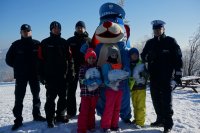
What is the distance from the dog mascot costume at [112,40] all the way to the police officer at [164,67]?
0.61 meters

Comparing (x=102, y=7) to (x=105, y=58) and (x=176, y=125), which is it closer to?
(x=105, y=58)

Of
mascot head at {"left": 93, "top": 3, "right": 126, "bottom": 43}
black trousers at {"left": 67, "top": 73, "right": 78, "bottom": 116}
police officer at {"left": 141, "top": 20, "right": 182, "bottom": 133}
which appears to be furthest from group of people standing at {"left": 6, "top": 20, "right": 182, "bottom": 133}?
mascot head at {"left": 93, "top": 3, "right": 126, "bottom": 43}

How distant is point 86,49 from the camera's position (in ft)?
19.2

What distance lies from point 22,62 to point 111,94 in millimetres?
2217

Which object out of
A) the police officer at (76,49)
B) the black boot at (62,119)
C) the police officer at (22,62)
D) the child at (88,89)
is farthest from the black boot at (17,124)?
the child at (88,89)

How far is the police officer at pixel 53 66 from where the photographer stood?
5.69 metres

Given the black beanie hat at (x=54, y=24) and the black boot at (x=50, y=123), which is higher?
the black beanie hat at (x=54, y=24)

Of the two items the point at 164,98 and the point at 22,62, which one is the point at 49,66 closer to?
the point at 22,62

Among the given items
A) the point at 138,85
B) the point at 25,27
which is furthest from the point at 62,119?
the point at 25,27

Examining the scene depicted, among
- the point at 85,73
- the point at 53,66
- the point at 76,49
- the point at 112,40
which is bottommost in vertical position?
the point at 85,73

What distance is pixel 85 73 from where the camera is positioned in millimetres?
5242

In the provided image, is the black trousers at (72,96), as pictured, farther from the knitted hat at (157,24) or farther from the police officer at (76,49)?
the knitted hat at (157,24)

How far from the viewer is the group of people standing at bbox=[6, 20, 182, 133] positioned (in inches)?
208

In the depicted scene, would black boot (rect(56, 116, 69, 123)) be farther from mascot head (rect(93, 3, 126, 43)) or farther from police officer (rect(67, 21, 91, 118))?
mascot head (rect(93, 3, 126, 43))
